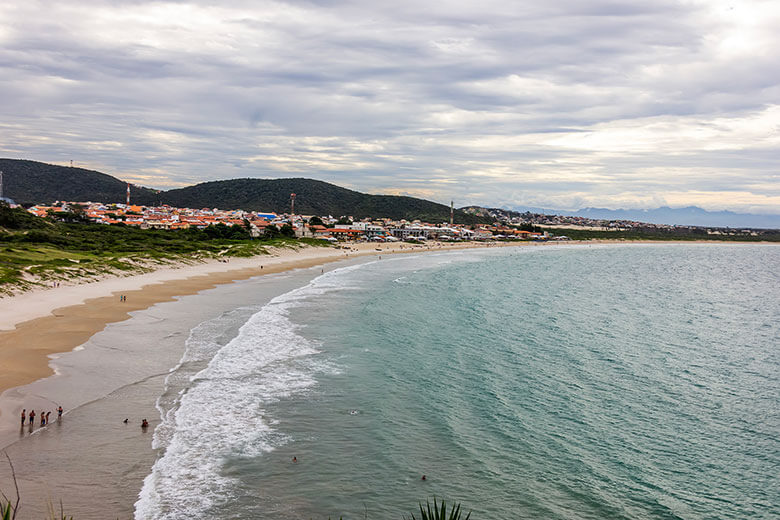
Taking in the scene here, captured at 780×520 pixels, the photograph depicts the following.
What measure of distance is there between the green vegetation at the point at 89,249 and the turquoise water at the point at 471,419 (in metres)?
18.3

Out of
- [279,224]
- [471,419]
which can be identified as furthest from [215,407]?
[279,224]

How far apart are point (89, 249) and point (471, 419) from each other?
55.2m

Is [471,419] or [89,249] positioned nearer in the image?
[471,419]

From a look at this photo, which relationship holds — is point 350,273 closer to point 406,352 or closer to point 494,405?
point 406,352

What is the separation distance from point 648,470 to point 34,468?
1587 centimetres

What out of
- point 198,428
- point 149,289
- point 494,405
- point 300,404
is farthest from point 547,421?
point 149,289

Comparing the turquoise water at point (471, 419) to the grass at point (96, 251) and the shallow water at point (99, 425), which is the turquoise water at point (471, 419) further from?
the grass at point (96, 251)

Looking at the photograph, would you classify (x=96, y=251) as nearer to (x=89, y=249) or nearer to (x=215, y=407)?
(x=89, y=249)

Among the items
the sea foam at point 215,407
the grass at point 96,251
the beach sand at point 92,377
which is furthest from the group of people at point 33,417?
the grass at point 96,251

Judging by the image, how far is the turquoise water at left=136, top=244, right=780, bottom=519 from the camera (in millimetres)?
12852

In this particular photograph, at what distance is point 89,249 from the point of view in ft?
194

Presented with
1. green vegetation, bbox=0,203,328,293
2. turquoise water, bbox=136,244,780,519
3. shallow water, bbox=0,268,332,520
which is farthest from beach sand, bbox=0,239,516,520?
green vegetation, bbox=0,203,328,293

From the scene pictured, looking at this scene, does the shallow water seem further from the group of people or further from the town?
the town

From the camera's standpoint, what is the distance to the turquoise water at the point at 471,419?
42.2 feet
